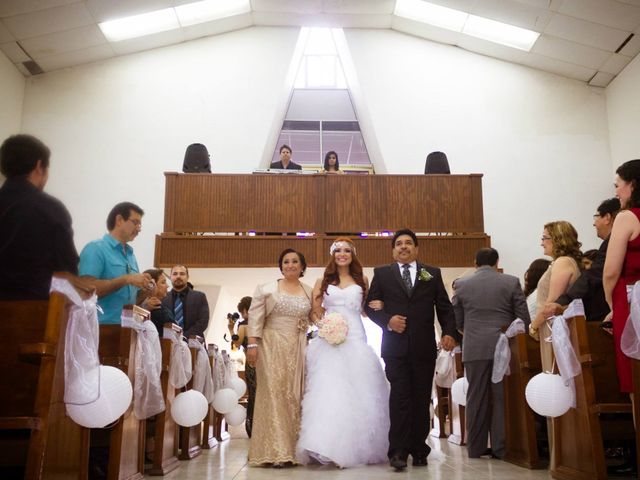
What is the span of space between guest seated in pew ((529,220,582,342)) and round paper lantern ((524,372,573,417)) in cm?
37

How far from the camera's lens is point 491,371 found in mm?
4762

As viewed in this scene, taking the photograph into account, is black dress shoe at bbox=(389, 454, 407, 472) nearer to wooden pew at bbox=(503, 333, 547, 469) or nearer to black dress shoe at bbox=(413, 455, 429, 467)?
black dress shoe at bbox=(413, 455, 429, 467)

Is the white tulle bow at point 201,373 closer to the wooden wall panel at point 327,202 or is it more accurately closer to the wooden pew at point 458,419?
the wooden pew at point 458,419

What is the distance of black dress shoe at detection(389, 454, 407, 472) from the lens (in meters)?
3.81

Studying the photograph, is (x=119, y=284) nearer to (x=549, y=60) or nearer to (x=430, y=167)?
(x=430, y=167)

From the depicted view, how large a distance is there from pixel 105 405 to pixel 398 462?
1.91m

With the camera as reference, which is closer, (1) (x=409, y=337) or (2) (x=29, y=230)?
(2) (x=29, y=230)

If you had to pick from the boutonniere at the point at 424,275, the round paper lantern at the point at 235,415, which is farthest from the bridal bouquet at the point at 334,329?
the round paper lantern at the point at 235,415

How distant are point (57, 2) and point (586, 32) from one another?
26.8 feet

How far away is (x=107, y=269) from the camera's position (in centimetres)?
377

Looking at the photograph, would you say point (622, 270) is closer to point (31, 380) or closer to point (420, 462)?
point (420, 462)

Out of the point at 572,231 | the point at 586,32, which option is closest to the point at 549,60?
the point at 586,32

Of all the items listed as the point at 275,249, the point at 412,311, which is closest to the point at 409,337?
the point at 412,311

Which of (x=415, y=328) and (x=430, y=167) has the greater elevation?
(x=430, y=167)
